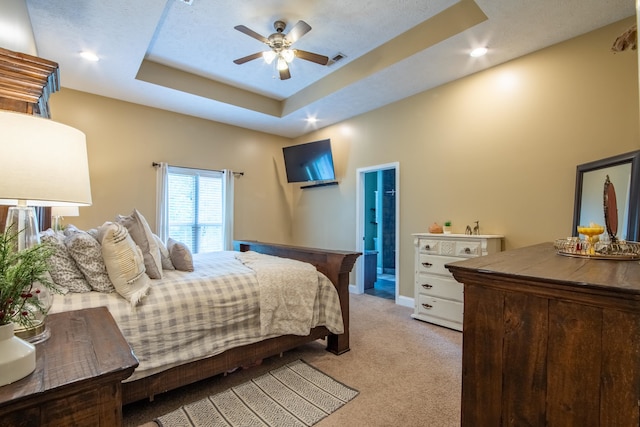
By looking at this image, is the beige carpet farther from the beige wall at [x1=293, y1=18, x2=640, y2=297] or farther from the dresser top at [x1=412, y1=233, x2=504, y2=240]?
the beige wall at [x1=293, y1=18, x2=640, y2=297]

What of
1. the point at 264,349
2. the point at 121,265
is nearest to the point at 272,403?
the point at 264,349

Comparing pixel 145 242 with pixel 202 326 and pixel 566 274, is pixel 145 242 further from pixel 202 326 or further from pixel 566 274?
pixel 566 274

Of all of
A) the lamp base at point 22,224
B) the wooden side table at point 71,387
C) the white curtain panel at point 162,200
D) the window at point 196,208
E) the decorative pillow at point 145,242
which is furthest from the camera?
the window at point 196,208

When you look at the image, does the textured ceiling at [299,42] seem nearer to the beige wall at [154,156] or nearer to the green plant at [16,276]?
the beige wall at [154,156]

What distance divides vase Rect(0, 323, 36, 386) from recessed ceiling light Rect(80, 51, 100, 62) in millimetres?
3229

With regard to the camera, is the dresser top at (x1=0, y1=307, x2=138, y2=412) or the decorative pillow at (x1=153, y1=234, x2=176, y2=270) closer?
the dresser top at (x1=0, y1=307, x2=138, y2=412)

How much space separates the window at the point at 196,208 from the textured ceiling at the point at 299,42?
3.44 feet

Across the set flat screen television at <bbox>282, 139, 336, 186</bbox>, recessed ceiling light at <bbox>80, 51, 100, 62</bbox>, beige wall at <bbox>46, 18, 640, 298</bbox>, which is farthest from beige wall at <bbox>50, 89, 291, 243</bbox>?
recessed ceiling light at <bbox>80, 51, 100, 62</bbox>

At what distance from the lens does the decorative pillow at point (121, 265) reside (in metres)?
1.71

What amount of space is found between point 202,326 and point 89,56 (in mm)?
2987

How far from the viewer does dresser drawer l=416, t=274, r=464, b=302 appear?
3.13 metres

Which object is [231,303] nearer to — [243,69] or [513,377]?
[513,377]

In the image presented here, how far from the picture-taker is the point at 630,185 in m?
2.03

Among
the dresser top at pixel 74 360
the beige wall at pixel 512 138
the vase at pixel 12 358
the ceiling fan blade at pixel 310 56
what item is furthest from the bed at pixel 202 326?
the ceiling fan blade at pixel 310 56
